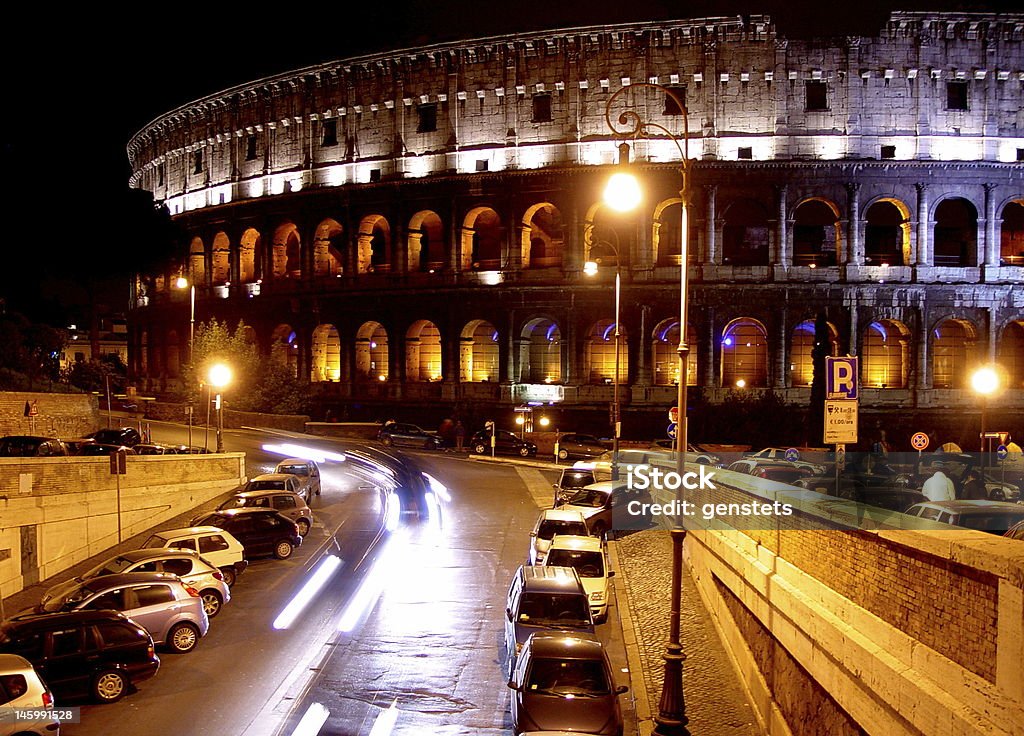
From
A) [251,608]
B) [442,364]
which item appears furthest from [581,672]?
[442,364]

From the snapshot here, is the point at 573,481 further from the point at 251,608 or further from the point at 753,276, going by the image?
the point at 753,276

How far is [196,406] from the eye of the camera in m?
50.6

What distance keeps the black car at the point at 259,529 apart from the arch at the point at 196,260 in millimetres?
44150

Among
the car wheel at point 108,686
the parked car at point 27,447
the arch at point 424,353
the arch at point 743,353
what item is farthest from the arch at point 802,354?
the car wheel at point 108,686

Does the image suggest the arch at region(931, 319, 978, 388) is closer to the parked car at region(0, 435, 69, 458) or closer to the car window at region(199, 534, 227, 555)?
the car window at region(199, 534, 227, 555)

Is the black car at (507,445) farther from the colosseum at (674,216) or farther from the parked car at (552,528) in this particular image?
the parked car at (552,528)

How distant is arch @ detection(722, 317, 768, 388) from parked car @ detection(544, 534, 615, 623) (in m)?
32.0

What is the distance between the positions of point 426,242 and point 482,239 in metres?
3.83

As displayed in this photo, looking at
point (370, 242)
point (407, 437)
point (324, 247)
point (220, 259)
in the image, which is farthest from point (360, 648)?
→ point (220, 259)

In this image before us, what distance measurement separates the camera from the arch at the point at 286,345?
5750 cm

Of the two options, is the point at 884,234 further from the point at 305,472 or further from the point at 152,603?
the point at 152,603

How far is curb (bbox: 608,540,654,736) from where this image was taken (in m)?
13.1

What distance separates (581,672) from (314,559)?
11.6 m

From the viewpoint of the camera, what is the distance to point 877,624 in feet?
30.9
